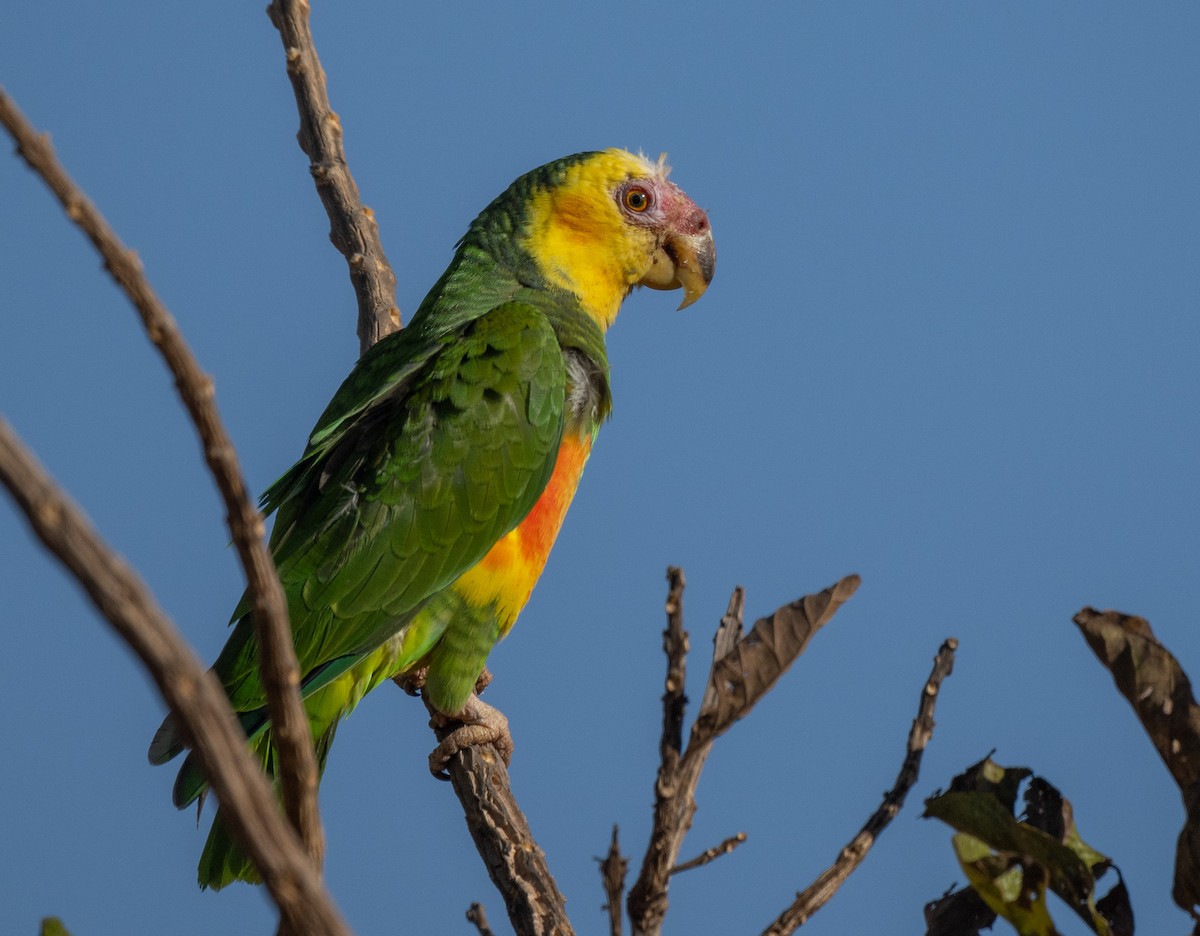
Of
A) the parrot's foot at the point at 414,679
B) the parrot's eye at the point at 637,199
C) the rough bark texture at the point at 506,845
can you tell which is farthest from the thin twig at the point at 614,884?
the parrot's eye at the point at 637,199

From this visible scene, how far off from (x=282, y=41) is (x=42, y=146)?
2.77m

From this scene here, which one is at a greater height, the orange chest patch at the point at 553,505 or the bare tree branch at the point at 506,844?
the orange chest patch at the point at 553,505

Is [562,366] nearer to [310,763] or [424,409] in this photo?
[424,409]

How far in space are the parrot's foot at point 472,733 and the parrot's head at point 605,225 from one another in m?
1.20

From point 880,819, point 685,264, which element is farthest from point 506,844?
point 685,264

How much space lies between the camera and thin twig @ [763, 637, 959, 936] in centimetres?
154

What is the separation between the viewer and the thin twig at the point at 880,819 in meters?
1.54

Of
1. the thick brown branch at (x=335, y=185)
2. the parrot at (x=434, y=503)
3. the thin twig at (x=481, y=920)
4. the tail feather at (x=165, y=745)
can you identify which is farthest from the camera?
the thick brown branch at (x=335, y=185)

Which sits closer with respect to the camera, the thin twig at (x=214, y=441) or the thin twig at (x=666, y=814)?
the thin twig at (x=214, y=441)

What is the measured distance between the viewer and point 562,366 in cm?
321

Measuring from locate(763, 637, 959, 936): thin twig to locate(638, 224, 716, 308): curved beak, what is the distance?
2405 millimetres

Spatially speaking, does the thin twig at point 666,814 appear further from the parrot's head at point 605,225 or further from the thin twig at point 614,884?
the parrot's head at point 605,225

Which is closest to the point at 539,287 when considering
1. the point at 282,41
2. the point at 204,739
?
the point at 282,41

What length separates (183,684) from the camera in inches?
38.8
